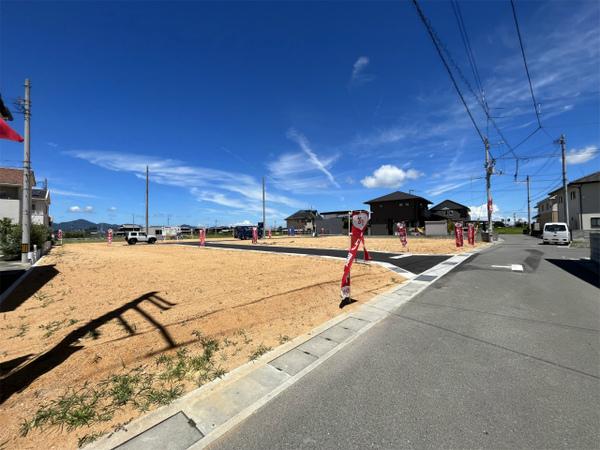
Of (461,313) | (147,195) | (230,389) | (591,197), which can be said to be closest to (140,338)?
(230,389)

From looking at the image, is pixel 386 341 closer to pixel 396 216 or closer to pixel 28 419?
pixel 28 419

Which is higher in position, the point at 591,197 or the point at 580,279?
the point at 591,197

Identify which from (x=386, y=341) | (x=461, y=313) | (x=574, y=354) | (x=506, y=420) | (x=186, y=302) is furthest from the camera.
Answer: (x=186, y=302)

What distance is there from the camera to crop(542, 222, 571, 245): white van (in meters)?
24.4

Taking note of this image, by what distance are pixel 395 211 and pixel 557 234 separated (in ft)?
97.7

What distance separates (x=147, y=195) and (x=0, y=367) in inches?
1642

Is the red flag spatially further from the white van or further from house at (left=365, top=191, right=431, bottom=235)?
house at (left=365, top=191, right=431, bottom=235)

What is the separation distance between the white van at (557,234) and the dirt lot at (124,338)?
24347 mm

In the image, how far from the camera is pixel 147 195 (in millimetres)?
40812

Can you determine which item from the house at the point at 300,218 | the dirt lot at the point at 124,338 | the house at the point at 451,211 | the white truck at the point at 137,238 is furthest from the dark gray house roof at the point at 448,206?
the dirt lot at the point at 124,338

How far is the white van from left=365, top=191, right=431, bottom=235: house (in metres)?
26.1

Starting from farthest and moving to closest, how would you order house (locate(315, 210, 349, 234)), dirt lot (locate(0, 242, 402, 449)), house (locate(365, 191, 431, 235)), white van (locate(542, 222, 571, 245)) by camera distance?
house (locate(315, 210, 349, 234)) → house (locate(365, 191, 431, 235)) → white van (locate(542, 222, 571, 245)) → dirt lot (locate(0, 242, 402, 449))

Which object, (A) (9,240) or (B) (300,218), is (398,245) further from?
(B) (300,218)

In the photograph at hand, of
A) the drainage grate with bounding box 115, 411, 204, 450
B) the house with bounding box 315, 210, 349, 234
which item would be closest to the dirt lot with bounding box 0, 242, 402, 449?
the drainage grate with bounding box 115, 411, 204, 450
